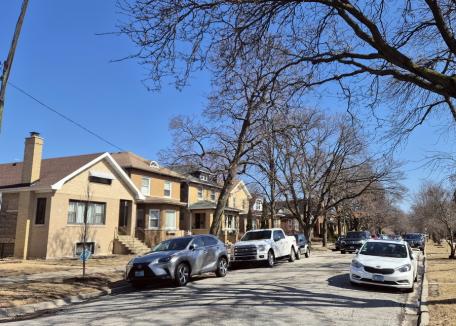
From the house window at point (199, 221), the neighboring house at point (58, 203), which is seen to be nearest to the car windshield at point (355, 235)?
the house window at point (199, 221)

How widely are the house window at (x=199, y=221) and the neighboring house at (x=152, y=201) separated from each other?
5.23 m

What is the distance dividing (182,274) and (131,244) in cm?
1567

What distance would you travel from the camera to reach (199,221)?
44.0 meters

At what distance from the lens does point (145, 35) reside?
852cm

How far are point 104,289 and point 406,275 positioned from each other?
910cm

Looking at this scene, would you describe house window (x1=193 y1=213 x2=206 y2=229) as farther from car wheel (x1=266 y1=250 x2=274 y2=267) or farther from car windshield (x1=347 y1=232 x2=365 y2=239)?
car wheel (x1=266 y1=250 x2=274 y2=267)

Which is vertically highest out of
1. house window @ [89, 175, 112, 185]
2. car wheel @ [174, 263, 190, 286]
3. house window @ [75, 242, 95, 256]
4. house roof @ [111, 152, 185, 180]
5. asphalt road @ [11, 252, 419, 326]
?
house roof @ [111, 152, 185, 180]

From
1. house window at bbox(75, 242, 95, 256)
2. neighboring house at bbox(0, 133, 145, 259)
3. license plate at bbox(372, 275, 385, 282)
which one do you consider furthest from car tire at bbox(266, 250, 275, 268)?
house window at bbox(75, 242, 95, 256)

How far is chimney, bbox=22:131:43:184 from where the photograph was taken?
84.7ft

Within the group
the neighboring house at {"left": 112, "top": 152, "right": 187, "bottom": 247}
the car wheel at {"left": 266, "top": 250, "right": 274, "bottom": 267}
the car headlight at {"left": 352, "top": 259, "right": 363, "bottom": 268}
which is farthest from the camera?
the neighboring house at {"left": 112, "top": 152, "right": 187, "bottom": 247}

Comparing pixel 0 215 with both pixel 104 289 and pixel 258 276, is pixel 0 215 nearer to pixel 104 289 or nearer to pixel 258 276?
pixel 104 289

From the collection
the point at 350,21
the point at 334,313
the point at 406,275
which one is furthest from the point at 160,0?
the point at 406,275

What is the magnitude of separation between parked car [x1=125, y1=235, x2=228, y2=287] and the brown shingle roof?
12.4 meters

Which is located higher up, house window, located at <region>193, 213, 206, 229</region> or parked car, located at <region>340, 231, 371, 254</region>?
house window, located at <region>193, 213, 206, 229</region>
